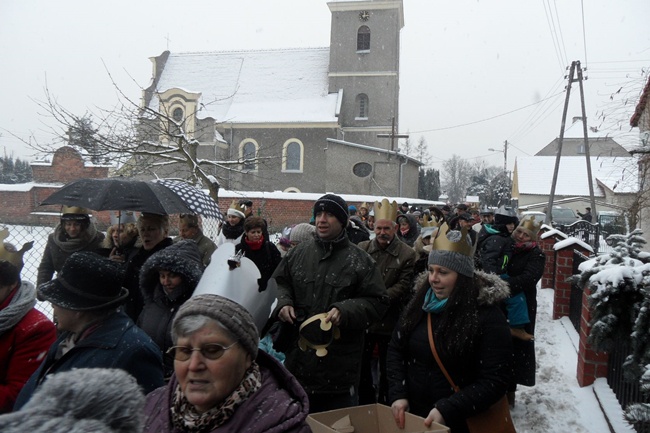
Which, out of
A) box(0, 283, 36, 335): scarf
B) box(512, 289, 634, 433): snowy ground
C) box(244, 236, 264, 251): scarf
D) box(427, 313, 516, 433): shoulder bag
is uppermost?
box(244, 236, 264, 251): scarf

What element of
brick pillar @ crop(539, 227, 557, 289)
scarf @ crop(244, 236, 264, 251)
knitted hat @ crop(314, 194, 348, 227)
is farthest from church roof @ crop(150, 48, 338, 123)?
knitted hat @ crop(314, 194, 348, 227)

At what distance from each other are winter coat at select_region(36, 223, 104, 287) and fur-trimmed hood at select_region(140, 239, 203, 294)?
201cm

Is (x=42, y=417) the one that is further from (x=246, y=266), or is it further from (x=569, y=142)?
(x=569, y=142)

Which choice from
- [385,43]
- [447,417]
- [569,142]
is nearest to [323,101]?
[385,43]

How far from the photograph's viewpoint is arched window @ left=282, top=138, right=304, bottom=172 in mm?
36344

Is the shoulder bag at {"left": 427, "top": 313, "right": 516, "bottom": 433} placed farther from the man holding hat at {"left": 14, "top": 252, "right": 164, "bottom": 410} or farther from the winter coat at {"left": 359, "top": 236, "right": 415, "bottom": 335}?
the winter coat at {"left": 359, "top": 236, "right": 415, "bottom": 335}

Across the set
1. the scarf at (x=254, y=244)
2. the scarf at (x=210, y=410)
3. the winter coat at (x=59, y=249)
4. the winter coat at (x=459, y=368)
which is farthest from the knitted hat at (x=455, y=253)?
the winter coat at (x=59, y=249)

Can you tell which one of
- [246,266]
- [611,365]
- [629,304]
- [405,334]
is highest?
[246,266]

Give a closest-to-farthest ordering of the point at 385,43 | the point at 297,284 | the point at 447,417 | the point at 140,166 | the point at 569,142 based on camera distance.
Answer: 1. the point at 447,417
2. the point at 297,284
3. the point at 140,166
4. the point at 385,43
5. the point at 569,142

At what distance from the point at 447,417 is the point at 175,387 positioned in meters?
1.50

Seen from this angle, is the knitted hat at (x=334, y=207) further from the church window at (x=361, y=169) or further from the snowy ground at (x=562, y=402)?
the church window at (x=361, y=169)

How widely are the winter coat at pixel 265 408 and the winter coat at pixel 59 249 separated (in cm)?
357

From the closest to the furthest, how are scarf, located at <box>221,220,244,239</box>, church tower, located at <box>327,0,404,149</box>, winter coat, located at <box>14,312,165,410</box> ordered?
winter coat, located at <box>14,312,165,410</box>, scarf, located at <box>221,220,244,239</box>, church tower, located at <box>327,0,404,149</box>

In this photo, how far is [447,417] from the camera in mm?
2639
